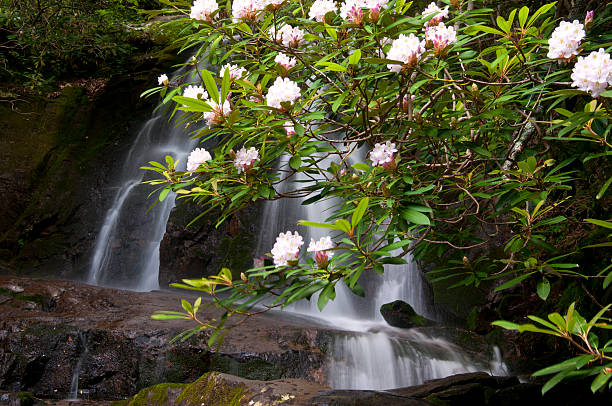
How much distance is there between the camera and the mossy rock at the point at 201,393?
2.41m

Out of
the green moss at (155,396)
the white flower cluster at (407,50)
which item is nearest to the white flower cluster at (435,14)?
the white flower cluster at (407,50)

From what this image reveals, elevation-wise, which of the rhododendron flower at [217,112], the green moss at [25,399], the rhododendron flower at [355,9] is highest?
the rhododendron flower at [355,9]

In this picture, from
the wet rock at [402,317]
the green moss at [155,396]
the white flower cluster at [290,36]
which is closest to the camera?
the white flower cluster at [290,36]

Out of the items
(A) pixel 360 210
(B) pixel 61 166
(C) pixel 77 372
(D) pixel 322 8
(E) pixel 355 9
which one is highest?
(B) pixel 61 166

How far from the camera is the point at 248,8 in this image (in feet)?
6.53

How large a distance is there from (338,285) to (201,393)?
480 cm

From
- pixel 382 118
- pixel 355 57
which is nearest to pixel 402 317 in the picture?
pixel 382 118

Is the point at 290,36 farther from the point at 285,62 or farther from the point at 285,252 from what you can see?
the point at 285,252

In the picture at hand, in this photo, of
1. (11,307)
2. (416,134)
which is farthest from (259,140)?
(11,307)

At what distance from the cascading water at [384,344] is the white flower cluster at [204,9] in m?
1.01

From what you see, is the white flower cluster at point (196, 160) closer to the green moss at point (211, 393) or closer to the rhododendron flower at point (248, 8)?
the rhododendron flower at point (248, 8)

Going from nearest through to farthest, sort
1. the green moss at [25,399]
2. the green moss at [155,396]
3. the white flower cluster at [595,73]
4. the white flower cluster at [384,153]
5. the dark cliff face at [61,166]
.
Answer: the white flower cluster at [595,73]
the white flower cluster at [384,153]
the green moss at [155,396]
the green moss at [25,399]
the dark cliff face at [61,166]

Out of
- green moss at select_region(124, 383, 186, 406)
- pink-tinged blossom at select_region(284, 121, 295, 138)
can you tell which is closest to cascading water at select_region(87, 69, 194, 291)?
green moss at select_region(124, 383, 186, 406)

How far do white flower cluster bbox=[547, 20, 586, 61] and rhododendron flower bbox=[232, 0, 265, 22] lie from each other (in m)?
1.17
